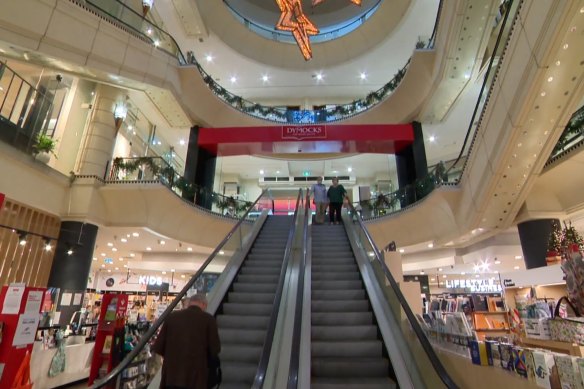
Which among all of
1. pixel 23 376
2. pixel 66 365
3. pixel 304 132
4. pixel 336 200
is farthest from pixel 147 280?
pixel 23 376

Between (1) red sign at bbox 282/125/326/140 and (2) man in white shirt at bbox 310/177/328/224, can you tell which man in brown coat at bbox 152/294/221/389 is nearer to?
(2) man in white shirt at bbox 310/177/328/224

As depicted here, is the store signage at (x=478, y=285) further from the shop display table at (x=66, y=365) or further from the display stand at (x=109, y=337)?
the shop display table at (x=66, y=365)

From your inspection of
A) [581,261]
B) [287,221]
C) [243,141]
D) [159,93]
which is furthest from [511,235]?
[159,93]

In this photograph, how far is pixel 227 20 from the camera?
16.0 meters

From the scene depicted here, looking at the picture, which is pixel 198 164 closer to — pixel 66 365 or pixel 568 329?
pixel 66 365

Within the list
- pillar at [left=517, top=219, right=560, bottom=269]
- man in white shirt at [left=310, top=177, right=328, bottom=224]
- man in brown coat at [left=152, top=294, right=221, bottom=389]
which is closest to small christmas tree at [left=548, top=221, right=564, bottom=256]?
pillar at [left=517, top=219, right=560, bottom=269]

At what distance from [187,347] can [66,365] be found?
20.1 ft

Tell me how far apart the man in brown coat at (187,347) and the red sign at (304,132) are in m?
10.7

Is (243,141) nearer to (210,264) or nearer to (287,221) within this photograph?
(287,221)

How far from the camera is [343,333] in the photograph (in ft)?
14.3

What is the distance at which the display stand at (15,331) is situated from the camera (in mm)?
5281

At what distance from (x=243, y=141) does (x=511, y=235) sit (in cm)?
1026

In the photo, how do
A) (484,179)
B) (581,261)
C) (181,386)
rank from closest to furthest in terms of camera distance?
(181,386) < (581,261) < (484,179)

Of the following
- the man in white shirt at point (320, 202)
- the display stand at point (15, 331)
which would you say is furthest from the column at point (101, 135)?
the man in white shirt at point (320, 202)
